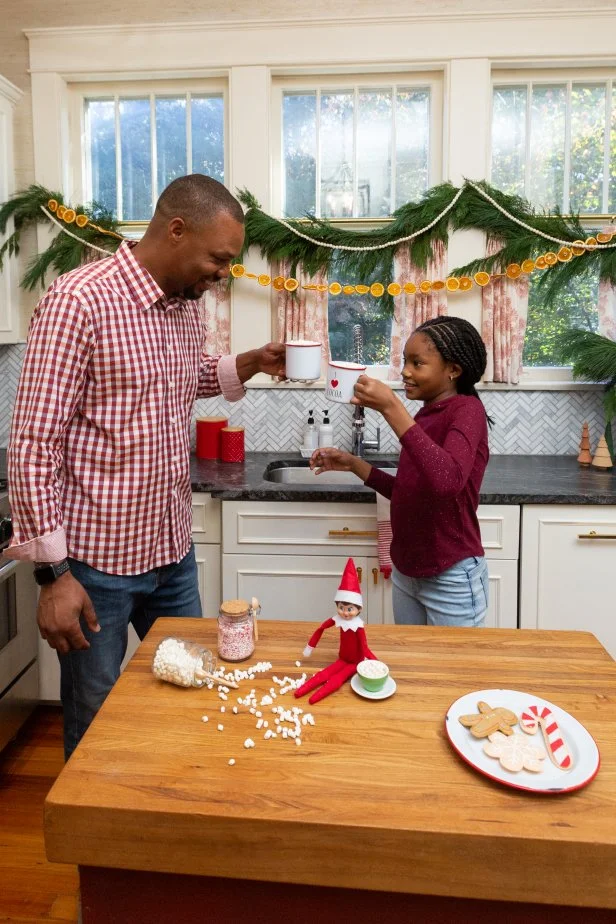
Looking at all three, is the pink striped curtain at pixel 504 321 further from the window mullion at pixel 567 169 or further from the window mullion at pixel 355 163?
the window mullion at pixel 355 163

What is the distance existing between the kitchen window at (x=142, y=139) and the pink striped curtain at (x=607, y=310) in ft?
5.60

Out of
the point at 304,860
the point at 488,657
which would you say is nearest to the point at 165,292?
the point at 488,657

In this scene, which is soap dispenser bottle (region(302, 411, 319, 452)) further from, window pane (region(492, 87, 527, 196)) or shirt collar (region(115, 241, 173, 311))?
shirt collar (region(115, 241, 173, 311))

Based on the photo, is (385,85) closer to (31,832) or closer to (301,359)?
(301,359)

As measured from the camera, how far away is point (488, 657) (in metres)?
1.36

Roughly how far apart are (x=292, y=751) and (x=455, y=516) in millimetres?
908

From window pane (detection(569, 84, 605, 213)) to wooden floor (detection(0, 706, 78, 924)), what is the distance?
2.96 m

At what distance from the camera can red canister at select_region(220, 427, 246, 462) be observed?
118 inches

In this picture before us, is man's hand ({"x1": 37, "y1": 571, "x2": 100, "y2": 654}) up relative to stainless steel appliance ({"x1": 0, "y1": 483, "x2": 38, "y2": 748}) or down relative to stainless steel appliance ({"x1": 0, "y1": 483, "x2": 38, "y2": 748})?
up

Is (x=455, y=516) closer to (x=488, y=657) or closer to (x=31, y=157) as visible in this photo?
(x=488, y=657)

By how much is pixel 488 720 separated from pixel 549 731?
9cm

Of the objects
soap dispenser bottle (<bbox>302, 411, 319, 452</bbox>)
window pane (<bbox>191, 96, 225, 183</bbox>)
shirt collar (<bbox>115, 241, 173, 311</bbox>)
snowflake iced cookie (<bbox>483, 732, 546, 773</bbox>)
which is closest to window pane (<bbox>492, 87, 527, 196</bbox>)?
window pane (<bbox>191, 96, 225, 183</bbox>)

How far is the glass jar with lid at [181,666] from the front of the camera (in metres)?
1.23

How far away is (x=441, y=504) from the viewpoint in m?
1.83
